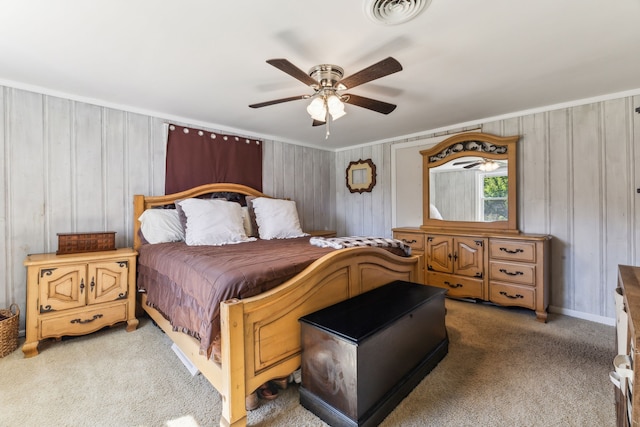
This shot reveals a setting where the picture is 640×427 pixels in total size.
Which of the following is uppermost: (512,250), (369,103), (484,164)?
(369,103)

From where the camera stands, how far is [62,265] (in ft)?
7.43

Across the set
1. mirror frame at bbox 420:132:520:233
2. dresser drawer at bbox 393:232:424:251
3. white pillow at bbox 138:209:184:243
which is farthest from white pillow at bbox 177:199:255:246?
mirror frame at bbox 420:132:520:233

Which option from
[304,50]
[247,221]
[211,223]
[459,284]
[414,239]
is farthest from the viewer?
[414,239]

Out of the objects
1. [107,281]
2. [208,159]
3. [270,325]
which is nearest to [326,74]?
[270,325]

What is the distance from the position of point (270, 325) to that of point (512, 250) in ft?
8.52

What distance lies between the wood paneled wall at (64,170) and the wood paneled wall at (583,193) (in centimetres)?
402

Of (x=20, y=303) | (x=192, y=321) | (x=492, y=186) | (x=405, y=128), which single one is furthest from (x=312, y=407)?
(x=405, y=128)

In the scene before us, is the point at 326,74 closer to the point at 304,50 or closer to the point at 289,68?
the point at 304,50

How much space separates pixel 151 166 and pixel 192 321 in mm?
2125

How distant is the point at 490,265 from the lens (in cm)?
302

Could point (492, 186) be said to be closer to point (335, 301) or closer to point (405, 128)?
point (405, 128)

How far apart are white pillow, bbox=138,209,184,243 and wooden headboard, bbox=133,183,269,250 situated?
0.10 meters

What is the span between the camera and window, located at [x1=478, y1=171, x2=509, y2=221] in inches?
128

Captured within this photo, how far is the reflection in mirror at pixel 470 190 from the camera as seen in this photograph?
129 inches
